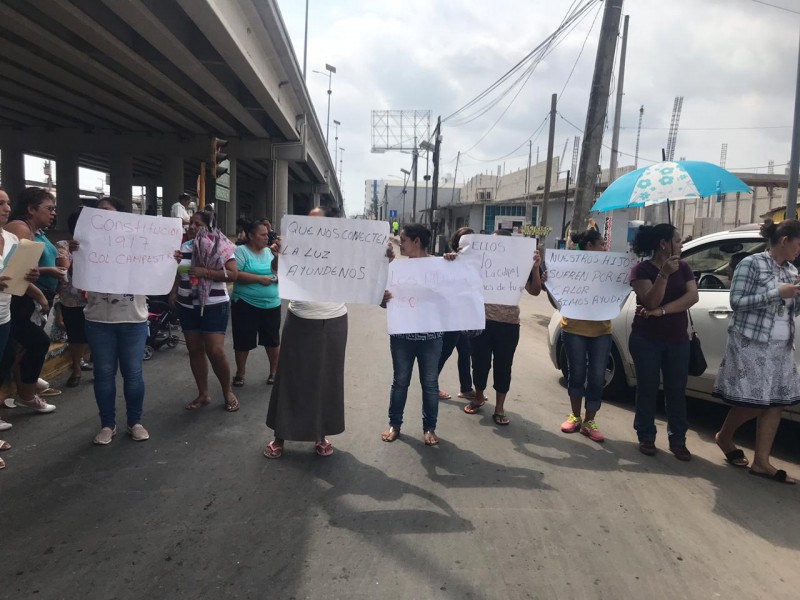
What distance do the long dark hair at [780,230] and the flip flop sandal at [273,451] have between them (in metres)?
3.93

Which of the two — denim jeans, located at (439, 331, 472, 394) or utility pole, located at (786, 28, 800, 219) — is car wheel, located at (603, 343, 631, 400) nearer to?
denim jeans, located at (439, 331, 472, 394)

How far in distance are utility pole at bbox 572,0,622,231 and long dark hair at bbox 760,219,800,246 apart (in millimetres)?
6609

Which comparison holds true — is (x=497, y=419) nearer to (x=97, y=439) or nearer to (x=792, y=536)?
(x=792, y=536)

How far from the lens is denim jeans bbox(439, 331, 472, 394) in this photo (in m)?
5.66

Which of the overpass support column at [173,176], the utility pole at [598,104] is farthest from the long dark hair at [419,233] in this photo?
the overpass support column at [173,176]

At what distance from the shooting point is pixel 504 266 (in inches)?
186

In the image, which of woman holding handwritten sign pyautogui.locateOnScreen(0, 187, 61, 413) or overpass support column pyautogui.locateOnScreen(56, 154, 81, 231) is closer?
woman holding handwritten sign pyautogui.locateOnScreen(0, 187, 61, 413)

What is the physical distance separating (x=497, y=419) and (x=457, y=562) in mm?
2349

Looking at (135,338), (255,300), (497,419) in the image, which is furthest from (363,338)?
(135,338)

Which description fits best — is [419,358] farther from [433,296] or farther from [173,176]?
[173,176]

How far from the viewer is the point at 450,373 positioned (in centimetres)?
712

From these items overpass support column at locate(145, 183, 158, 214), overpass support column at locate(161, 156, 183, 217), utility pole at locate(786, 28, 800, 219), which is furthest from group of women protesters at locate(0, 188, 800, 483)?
overpass support column at locate(145, 183, 158, 214)

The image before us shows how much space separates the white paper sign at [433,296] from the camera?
14.2ft

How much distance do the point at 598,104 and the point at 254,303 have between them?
24.4 ft
